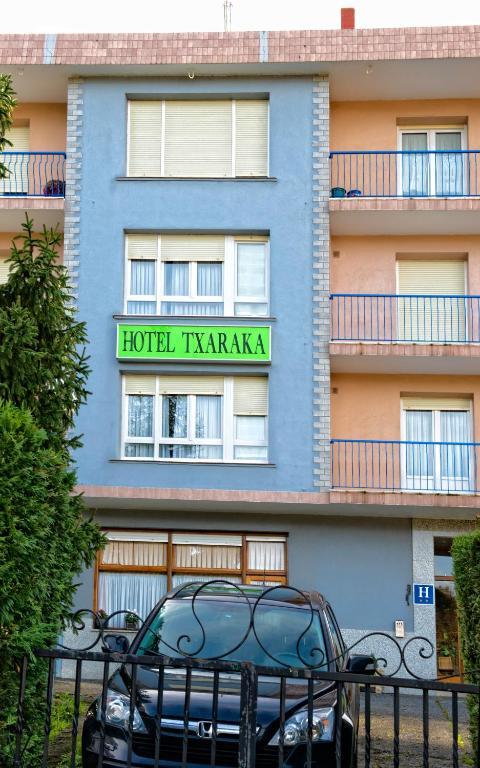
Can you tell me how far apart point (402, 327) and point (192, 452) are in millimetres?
5186

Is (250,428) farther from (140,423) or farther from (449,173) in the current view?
(449,173)

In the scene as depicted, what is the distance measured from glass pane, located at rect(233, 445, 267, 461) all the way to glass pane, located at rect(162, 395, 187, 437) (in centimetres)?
117

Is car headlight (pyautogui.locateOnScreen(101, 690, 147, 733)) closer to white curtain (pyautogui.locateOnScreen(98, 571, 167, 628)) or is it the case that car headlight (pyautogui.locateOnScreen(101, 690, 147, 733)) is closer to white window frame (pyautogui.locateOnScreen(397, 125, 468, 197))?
white curtain (pyautogui.locateOnScreen(98, 571, 167, 628))

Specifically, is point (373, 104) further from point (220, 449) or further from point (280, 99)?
point (220, 449)

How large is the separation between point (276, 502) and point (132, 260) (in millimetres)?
5998

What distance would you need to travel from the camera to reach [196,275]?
65.2 ft

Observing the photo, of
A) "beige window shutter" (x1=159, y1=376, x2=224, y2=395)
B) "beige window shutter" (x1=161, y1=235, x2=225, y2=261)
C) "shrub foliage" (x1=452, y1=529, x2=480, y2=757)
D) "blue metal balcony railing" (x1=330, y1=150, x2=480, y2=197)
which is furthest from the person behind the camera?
"blue metal balcony railing" (x1=330, y1=150, x2=480, y2=197)

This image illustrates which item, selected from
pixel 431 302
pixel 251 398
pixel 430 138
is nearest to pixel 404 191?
pixel 430 138

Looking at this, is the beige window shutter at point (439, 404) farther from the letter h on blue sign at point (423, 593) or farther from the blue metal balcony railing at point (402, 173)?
the blue metal balcony railing at point (402, 173)

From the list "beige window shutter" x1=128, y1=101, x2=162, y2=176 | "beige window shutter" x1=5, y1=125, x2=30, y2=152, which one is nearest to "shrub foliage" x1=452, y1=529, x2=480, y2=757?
"beige window shutter" x1=128, y1=101, x2=162, y2=176

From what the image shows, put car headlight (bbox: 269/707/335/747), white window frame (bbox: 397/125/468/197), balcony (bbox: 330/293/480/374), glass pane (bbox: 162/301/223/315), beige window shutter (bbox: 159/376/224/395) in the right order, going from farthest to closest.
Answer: white window frame (bbox: 397/125/468/197), glass pane (bbox: 162/301/223/315), beige window shutter (bbox: 159/376/224/395), balcony (bbox: 330/293/480/374), car headlight (bbox: 269/707/335/747)

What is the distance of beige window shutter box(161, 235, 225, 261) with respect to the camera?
1991cm

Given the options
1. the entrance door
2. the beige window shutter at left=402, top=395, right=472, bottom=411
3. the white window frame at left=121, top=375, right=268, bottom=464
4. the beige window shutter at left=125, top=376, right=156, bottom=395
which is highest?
the beige window shutter at left=125, top=376, right=156, bottom=395

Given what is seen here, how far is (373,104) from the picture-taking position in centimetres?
2097
